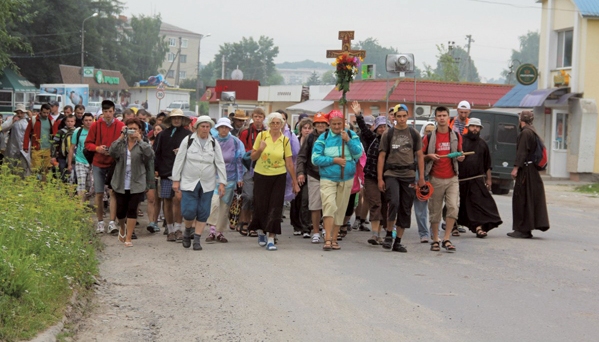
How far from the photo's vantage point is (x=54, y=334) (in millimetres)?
7160

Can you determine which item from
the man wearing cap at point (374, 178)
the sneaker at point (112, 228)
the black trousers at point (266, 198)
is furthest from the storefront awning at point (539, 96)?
the sneaker at point (112, 228)

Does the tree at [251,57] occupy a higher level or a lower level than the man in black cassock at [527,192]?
higher

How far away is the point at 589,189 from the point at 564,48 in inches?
340

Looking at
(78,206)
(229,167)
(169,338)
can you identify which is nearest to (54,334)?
(169,338)

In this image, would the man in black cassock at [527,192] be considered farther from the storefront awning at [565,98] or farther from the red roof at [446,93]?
the red roof at [446,93]

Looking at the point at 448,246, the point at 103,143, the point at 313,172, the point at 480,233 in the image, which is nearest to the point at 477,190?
the point at 480,233

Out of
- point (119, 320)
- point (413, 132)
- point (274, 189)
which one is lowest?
point (119, 320)

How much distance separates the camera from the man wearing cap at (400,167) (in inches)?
497

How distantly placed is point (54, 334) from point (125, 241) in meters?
6.35

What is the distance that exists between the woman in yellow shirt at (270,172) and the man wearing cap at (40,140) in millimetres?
6324

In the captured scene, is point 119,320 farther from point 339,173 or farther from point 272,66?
point 272,66

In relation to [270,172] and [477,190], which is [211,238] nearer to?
[270,172]

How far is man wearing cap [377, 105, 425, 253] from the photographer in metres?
12.6

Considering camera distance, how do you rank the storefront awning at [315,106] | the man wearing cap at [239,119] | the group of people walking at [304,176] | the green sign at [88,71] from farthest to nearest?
the green sign at [88,71] → the storefront awning at [315,106] → the man wearing cap at [239,119] → the group of people walking at [304,176]
